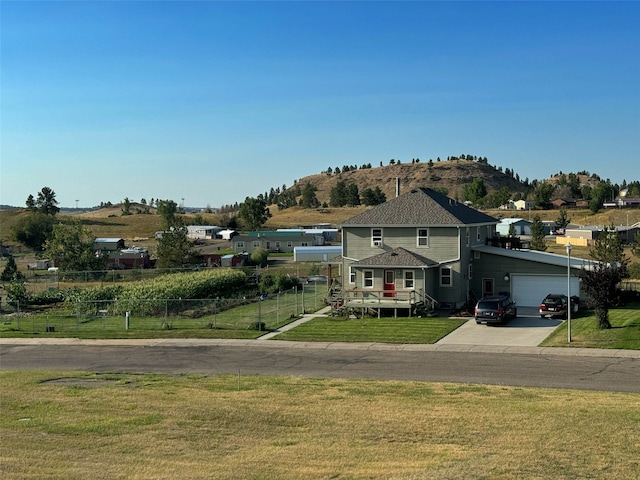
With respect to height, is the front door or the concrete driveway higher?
the front door

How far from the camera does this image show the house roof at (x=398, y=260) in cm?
4475

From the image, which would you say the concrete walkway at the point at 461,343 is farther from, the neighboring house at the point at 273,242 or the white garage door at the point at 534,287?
the neighboring house at the point at 273,242

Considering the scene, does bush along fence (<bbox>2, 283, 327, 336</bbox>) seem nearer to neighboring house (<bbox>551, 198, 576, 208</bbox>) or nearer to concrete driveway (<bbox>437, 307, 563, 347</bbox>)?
concrete driveway (<bbox>437, 307, 563, 347</bbox>)

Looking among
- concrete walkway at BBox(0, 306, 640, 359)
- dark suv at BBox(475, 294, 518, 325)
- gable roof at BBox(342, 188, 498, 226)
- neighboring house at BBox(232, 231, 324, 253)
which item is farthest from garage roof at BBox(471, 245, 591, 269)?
neighboring house at BBox(232, 231, 324, 253)

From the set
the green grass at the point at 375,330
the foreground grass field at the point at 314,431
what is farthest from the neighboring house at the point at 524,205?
the foreground grass field at the point at 314,431

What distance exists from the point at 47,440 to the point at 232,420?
484cm

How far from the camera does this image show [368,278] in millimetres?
46719

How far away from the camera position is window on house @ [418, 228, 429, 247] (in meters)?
46.7

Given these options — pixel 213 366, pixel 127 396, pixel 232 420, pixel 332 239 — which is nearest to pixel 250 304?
pixel 213 366

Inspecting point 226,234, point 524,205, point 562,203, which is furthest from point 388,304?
point 562,203

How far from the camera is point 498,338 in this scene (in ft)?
120

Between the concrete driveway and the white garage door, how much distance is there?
10.3 feet

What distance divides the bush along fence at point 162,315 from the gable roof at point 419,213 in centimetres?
708

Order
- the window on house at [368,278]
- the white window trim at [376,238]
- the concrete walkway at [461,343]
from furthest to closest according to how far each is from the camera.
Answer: the white window trim at [376,238] < the window on house at [368,278] < the concrete walkway at [461,343]
